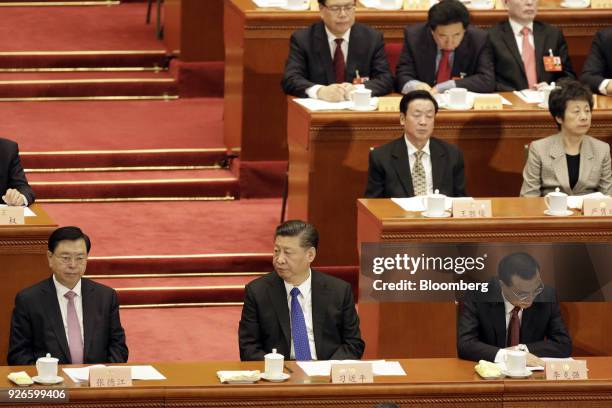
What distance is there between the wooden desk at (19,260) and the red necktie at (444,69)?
2291 millimetres

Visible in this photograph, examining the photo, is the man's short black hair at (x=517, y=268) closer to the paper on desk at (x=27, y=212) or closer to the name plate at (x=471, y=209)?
the name plate at (x=471, y=209)

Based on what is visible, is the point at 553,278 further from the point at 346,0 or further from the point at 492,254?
the point at 346,0

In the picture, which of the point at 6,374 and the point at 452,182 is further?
the point at 452,182

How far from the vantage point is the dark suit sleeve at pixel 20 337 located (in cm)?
548

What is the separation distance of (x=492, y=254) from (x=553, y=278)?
0.25m

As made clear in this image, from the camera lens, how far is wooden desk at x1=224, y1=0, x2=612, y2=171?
310 inches

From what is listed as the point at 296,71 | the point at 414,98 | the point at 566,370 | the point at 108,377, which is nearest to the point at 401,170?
the point at 414,98

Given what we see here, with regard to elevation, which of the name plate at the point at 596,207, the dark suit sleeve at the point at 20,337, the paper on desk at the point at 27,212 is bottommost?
the dark suit sleeve at the point at 20,337

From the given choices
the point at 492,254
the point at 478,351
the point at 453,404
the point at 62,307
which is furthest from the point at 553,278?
the point at 62,307

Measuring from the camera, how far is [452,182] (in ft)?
22.1

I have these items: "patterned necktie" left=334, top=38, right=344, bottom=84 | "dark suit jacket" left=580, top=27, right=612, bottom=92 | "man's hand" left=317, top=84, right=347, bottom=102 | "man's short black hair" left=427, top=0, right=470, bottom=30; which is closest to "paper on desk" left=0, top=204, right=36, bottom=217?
"man's hand" left=317, top=84, right=347, bottom=102

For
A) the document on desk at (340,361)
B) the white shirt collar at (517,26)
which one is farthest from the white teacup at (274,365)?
the white shirt collar at (517,26)

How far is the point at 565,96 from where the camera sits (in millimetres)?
6691

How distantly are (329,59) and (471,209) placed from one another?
1592 millimetres
